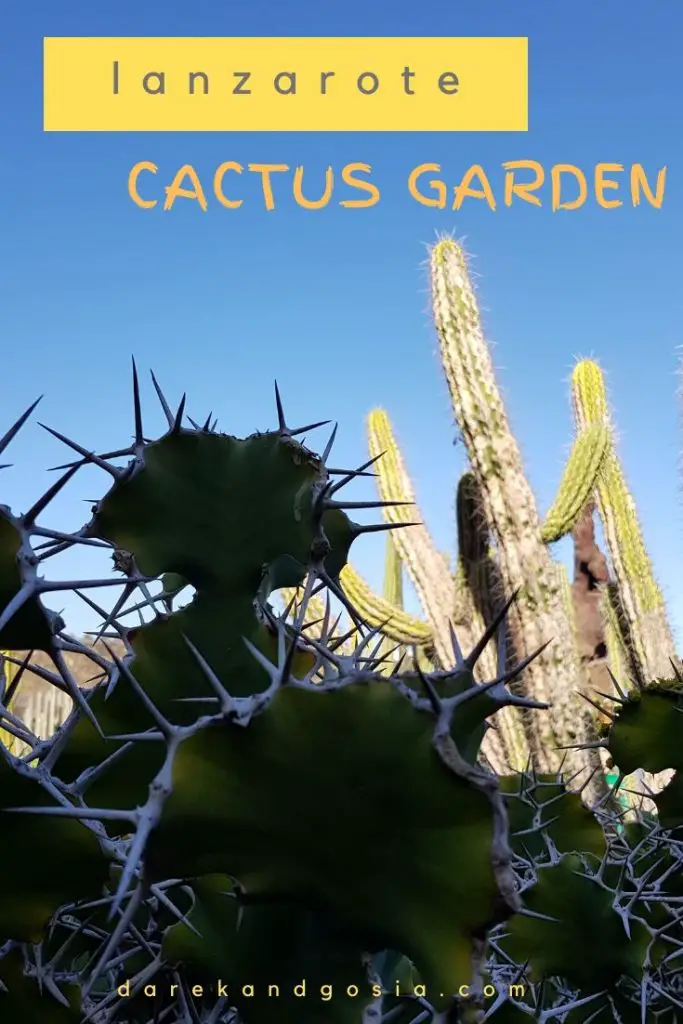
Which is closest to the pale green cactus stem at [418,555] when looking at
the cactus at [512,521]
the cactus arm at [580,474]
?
the cactus at [512,521]

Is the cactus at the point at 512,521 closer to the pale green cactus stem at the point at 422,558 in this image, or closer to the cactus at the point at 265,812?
the pale green cactus stem at the point at 422,558

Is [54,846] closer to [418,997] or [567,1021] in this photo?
[418,997]

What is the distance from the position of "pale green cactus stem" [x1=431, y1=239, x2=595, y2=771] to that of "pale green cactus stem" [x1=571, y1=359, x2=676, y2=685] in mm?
429

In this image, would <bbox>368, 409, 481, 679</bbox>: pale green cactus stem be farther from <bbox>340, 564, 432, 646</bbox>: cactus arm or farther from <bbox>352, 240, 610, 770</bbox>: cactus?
<bbox>352, 240, 610, 770</bbox>: cactus

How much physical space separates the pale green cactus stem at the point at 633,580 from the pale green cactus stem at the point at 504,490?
1.41 feet

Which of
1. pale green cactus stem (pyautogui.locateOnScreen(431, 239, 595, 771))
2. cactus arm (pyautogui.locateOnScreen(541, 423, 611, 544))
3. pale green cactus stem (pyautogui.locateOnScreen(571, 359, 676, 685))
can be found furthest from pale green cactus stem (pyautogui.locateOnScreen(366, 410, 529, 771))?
pale green cactus stem (pyautogui.locateOnScreen(571, 359, 676, 685))

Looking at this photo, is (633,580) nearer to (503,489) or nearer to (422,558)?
(503,489)

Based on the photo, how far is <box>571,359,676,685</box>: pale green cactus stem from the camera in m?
4.70

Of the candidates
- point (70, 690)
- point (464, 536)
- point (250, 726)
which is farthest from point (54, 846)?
point (464, 536)

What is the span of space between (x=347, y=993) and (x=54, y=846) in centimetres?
20

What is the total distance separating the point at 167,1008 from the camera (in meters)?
0.67

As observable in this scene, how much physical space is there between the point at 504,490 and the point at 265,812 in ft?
13.5

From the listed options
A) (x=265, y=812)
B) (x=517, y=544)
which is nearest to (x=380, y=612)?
(x=517, y=544)

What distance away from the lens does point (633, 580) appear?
4820 mm
